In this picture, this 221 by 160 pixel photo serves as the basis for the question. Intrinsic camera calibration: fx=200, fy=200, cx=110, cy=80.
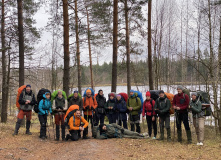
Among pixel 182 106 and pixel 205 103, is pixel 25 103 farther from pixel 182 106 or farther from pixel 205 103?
A: pixel 205 103

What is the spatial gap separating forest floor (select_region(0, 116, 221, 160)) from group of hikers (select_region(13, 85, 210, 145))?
50 centimetres

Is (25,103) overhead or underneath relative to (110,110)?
overhead

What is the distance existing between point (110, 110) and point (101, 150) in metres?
2.48

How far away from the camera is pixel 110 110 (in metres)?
8.28

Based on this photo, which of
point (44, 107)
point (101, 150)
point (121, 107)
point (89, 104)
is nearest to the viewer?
point (101, 150)

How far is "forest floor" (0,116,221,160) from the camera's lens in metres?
5.39

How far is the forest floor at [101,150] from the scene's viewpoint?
539cm

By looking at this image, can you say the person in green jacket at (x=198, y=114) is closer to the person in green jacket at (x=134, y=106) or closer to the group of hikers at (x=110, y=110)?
the group of hikers at (x=110, y=110)

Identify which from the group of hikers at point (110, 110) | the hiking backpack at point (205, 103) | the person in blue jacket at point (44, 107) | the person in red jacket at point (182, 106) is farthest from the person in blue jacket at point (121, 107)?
the hiking backpack at point (205, 103)

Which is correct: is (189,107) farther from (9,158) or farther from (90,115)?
(9,158)

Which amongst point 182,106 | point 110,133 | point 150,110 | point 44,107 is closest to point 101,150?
point 110,133

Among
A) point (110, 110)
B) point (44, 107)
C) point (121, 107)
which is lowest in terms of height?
point (110, 110)

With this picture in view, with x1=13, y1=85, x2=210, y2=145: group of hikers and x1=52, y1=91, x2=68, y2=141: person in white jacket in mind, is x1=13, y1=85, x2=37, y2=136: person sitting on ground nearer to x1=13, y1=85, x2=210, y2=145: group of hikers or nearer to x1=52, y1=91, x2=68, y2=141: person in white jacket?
x1=13, y1=85, x2=210, y2=145: group of hikers

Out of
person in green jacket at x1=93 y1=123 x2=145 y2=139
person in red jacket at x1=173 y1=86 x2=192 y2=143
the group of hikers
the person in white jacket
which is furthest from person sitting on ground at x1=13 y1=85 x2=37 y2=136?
person in red jacket at x1=173 y1=86 x2=192 y2=143
